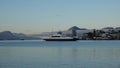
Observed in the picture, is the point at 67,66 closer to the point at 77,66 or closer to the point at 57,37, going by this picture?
the point at 77,66

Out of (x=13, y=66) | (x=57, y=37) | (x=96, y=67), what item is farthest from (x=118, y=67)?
(x=57, y=37)

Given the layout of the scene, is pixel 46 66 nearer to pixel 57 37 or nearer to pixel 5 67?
pixel 5 67

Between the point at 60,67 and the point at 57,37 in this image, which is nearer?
the point at 60,67

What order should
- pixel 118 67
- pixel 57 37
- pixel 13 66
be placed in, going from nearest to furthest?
pixel 118 67 < pixel 13 66 < pixel 57 37

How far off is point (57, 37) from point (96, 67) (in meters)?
141

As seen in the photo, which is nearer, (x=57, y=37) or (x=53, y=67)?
(x=53, y=67)

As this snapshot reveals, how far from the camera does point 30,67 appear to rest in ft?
91.3

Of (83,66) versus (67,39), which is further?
(67,39)

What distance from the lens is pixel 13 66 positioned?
2881 cm

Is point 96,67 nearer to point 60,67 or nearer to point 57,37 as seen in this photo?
point 60,67

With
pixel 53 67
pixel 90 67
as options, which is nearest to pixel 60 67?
pixel 53 67

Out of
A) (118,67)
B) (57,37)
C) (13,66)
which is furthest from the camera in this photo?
(57,37)

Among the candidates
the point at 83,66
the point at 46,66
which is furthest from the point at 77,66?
the point at 46,66

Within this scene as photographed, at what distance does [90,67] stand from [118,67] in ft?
8.06
